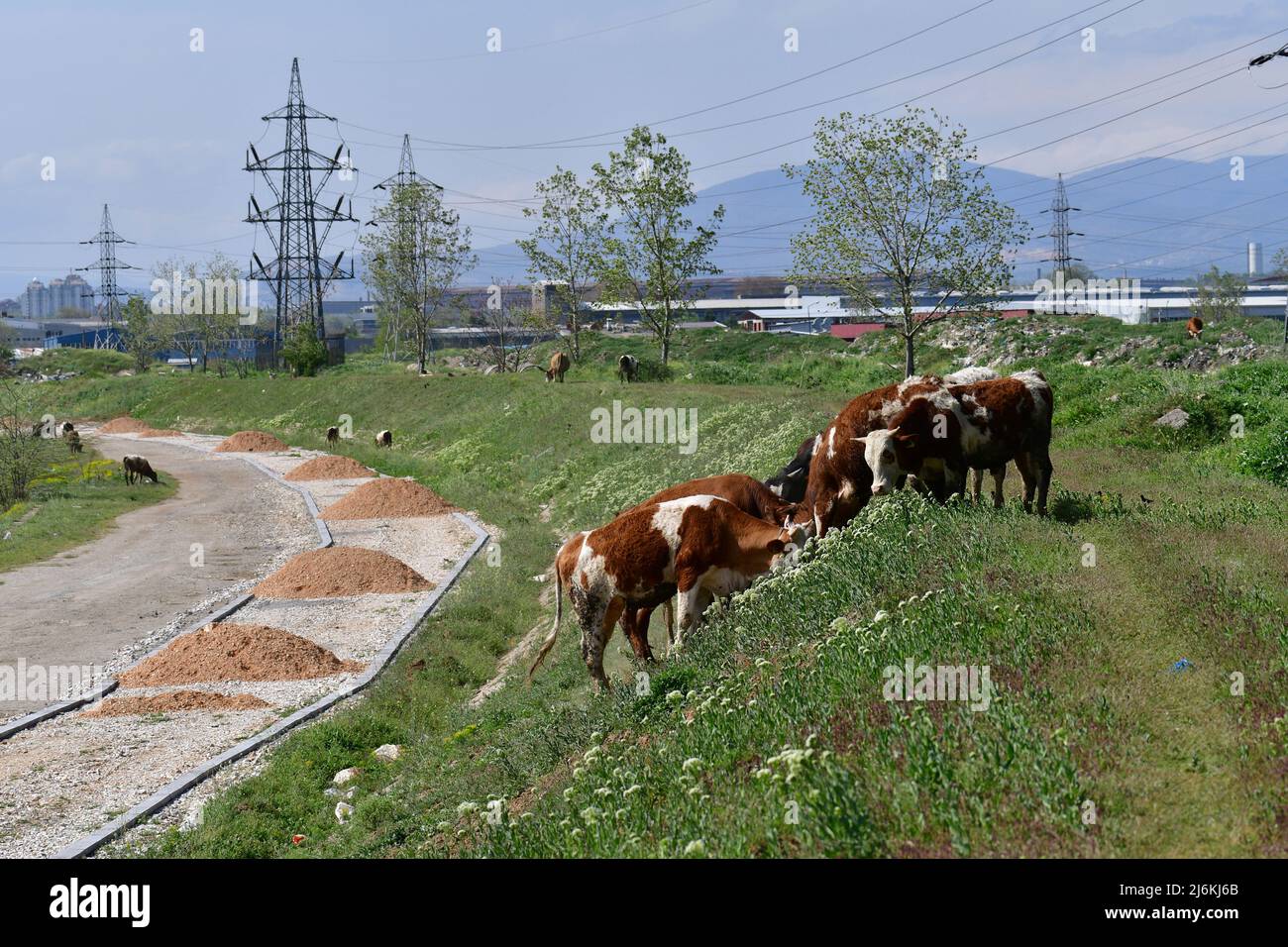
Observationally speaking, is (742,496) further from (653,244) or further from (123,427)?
(123,427)

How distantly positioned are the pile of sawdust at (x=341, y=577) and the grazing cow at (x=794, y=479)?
35.8ft

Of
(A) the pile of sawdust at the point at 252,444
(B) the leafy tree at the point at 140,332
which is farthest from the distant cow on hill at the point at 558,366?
(B) the leafy tree at the point at 140,332

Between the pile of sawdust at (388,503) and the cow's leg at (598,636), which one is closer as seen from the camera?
the cow's leg at (598,636)

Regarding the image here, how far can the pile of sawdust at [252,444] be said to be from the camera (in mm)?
62281

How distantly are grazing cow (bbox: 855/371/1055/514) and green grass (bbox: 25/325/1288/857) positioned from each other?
0.59 meters

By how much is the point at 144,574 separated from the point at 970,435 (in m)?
21.8

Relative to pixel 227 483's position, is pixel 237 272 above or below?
above

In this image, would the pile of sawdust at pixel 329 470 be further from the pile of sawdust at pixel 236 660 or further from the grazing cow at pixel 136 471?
the pile of sawdust at pixel 236 660

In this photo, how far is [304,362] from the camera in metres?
87.5

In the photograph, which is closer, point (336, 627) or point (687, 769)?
point (687, 769)

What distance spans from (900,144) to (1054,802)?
36.8 m
